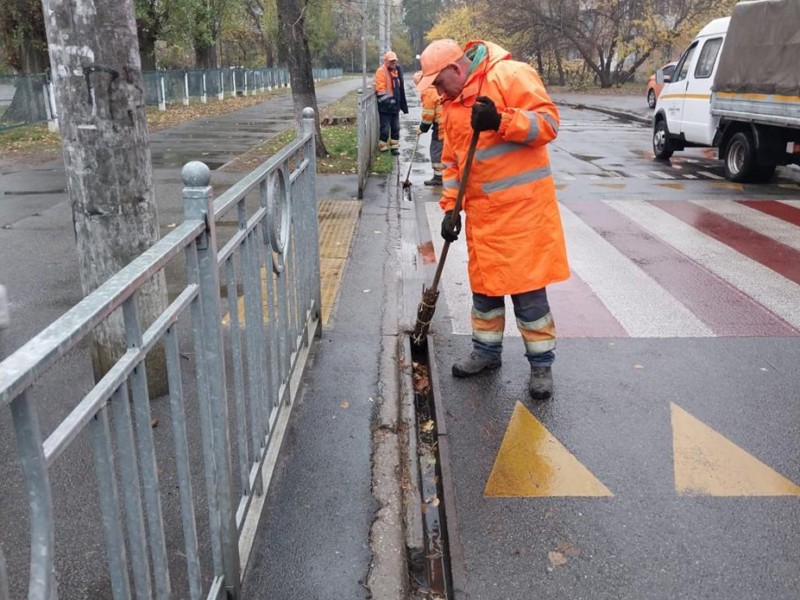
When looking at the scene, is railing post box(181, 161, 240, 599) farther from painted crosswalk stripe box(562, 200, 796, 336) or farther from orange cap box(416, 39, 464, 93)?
painted crosswalk stripe box(562, 200, 796, 336)

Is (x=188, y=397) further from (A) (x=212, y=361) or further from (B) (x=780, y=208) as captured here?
(B) (x=780, y=208)

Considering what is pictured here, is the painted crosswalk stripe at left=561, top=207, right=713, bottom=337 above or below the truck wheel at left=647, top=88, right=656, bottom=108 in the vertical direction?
above

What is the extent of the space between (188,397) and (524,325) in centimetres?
187

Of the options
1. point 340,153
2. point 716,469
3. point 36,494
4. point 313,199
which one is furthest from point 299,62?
point 36,494

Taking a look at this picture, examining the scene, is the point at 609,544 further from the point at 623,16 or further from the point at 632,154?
the point at 623,16

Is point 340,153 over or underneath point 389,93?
underneath

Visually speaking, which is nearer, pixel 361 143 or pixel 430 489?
pixel 430 489

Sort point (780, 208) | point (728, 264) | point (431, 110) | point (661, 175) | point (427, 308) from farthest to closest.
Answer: point (661, 175) → point (431, 110) → point (780, 208) → point (728, 264) → point (427, 308)

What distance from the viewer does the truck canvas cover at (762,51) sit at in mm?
10742

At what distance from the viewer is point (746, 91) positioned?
448 inches

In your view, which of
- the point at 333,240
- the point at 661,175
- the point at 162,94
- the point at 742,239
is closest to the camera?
the point at 333,240

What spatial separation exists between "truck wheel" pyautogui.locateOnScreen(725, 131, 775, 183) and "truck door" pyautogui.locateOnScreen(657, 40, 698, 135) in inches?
60.5

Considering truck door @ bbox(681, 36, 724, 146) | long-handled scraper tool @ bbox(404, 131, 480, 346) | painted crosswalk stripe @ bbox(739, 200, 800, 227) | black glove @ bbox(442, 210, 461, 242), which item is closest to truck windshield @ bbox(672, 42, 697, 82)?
truck door @ bbox(681, 36, 724, 146)

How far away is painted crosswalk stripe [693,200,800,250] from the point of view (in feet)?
27.1
